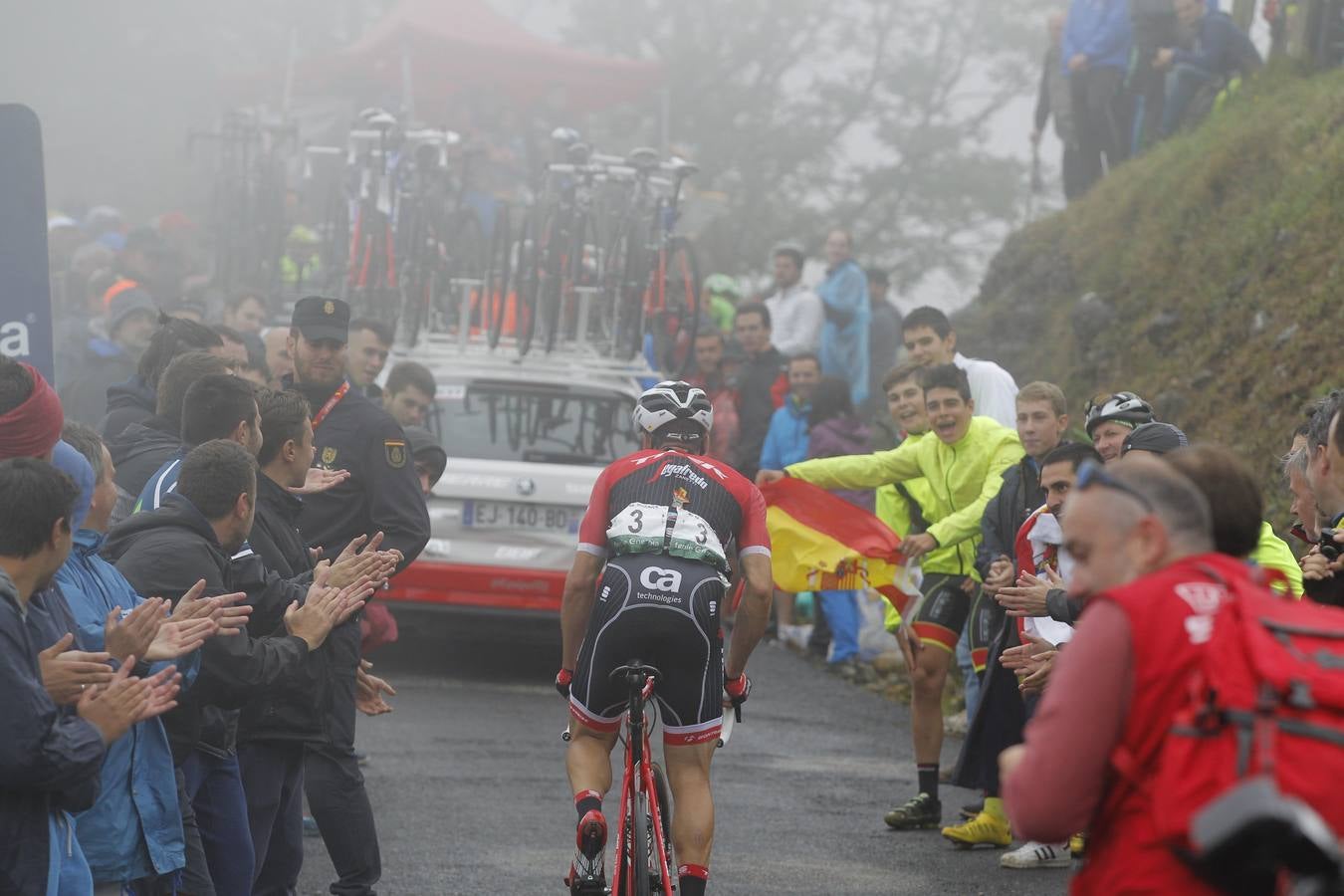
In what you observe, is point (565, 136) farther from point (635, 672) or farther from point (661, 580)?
point (635, 672)

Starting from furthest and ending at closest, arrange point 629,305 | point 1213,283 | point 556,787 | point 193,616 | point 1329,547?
point 629,305 → point 1213,283 → point 556,787 → point 1329,547 → point 193,616

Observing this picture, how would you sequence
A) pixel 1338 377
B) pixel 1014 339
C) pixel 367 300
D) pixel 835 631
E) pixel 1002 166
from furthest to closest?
pixel 1002 166 < pixel 1014 339 < pixel 367 300 < pixel 835 631 < pixel 1338 377

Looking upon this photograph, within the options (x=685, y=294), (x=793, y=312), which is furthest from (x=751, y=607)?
(x=793, y=312)

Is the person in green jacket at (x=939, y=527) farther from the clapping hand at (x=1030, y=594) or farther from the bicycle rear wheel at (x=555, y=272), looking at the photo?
the bicycle rear wheel at (x=555, y=272)

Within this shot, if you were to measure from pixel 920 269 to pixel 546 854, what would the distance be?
23.2 meters

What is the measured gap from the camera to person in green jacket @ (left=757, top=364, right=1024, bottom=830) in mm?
8938

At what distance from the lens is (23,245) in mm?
6457

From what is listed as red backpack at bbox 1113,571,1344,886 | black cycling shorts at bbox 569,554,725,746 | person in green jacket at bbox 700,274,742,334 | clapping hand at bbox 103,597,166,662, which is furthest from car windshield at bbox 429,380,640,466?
red backpack at bbox 1113,571,1344,886

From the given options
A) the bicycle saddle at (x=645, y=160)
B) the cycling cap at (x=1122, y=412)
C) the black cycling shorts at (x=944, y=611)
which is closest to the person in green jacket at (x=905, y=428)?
the black cycling shorts at (x=944, y=611)

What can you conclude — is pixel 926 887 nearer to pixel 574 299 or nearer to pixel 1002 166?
pixel 574 299

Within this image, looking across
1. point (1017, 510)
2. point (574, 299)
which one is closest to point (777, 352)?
point (574, 299)

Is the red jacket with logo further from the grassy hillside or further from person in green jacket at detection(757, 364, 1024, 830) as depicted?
the grassy hillside

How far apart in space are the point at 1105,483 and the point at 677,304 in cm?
1137

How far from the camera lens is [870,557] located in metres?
9.48
